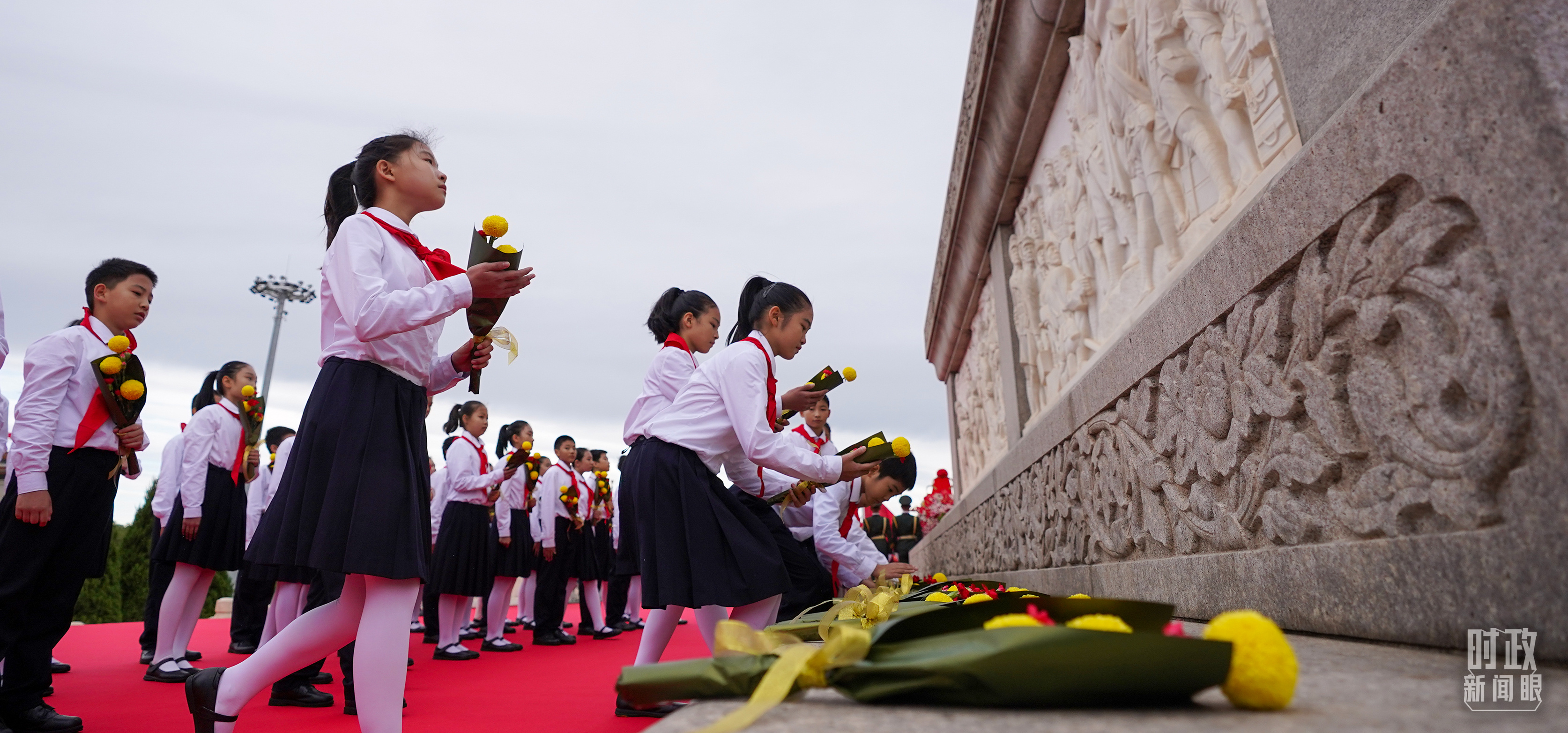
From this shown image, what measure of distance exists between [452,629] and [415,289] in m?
4.88

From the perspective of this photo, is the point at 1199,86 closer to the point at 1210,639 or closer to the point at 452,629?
the point at 1210,639

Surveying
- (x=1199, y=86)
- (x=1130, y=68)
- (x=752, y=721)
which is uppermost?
(x=1130, y=68)

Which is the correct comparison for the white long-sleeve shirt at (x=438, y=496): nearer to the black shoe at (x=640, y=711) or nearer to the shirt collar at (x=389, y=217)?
the black shoe at (x=640, y=711)

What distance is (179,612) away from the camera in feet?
15.8

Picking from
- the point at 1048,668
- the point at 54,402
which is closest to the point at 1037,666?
the point at 1048,668

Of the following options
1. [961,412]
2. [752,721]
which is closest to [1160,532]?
[752,721]

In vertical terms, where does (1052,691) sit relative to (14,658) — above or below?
above

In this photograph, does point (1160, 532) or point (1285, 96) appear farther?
point (1160, 532)

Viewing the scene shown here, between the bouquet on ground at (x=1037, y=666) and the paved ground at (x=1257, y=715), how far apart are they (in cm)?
2

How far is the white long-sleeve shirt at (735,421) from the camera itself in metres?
2.75

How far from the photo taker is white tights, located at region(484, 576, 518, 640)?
22.2 ft

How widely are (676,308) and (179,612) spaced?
139 inches

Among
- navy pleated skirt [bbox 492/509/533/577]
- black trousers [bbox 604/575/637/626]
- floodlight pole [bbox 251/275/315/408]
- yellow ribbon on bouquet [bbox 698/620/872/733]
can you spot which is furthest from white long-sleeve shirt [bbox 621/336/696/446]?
floodlight pole [bbox 251/275/315/408]

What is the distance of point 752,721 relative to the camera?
992 millimetres
